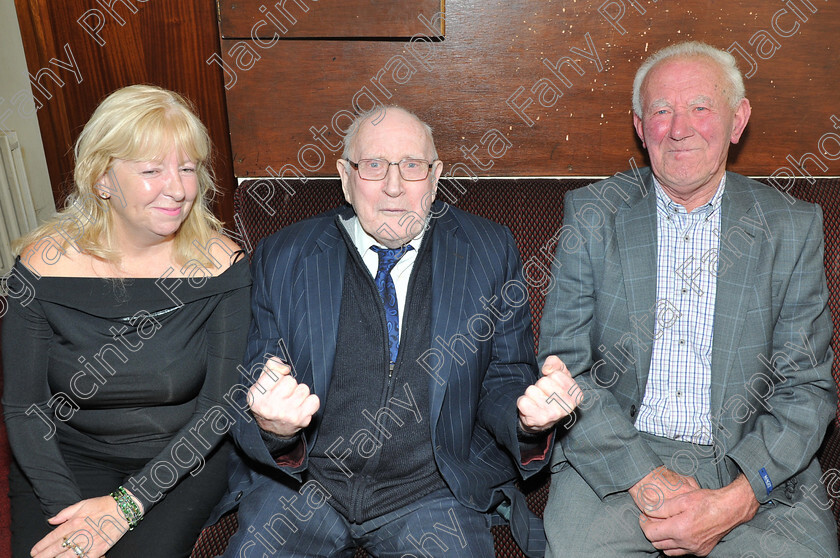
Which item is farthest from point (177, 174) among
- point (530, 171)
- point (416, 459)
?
point (530, 171)

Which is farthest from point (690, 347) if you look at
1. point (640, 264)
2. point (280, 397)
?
point (280, 397)

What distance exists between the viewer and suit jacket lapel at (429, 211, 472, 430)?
1.59 m

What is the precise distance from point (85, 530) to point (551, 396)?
106 centimetres

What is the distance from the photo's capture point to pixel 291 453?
5.05ft

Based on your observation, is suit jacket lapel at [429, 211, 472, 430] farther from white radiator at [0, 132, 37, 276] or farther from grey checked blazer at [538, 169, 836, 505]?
white radiator at [0, 132, 37, 276]

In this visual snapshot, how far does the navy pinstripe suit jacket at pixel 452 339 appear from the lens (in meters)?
1.59

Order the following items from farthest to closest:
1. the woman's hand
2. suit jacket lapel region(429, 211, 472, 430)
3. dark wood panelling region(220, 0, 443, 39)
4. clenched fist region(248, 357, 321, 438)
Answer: dark wood panelling region(220, 0, 443, 39), suit jacket lapel region(429, 211, 472, 430), the woman's hand, clenched fist region(248, 357, 321, 438)

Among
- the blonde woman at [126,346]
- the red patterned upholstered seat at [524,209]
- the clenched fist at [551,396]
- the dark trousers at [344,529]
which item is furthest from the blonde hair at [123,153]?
the clenched fist at [551,396]

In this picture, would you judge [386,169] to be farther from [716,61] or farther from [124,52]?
[124,52]

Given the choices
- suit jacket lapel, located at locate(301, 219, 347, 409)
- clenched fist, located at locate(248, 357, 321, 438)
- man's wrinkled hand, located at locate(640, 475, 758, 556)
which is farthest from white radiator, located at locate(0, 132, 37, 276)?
man's wrinkled hand, located at locate(640, 475, 758, 556)

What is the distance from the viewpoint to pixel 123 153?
1.56 m

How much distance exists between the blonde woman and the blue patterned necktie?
0.34 meters

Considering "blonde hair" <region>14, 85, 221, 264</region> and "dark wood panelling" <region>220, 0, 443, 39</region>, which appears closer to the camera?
"blonde hair" <region>14, 85, 221, 264</region>

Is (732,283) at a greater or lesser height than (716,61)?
lesser
